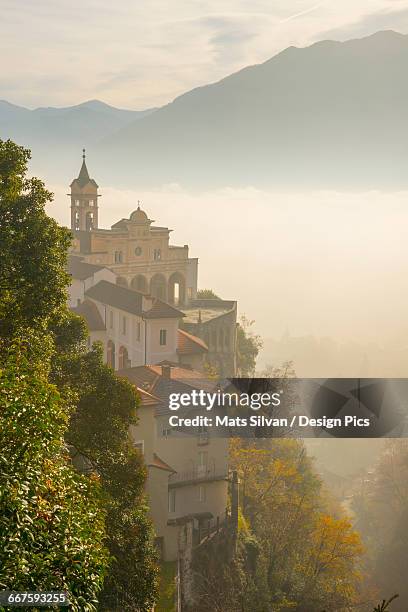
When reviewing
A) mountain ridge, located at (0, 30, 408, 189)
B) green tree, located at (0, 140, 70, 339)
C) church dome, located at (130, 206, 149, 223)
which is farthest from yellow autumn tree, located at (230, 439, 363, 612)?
mountain ridge, located at (0, 30, 408, 189)

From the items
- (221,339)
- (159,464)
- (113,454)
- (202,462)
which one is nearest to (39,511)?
(113,454)

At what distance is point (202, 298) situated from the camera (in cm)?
4881

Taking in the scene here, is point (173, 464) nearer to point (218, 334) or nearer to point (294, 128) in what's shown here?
point (218, 334)

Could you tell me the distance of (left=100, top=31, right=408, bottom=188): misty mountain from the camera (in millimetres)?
113438

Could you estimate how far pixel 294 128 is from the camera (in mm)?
130125

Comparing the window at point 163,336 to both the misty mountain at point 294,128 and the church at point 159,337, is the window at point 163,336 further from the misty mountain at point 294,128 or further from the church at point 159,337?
the misty mountain at point 294,128

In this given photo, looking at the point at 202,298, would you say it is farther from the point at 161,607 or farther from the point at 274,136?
the point at 274,136

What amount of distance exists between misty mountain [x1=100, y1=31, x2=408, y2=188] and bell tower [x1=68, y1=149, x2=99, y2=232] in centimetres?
5890

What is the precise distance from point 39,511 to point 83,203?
40259mm

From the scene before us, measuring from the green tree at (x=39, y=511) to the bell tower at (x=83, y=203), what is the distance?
38274mm

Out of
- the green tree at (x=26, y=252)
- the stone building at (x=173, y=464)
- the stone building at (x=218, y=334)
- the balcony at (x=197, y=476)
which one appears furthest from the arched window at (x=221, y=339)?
the green tree at (x=26, y=252)

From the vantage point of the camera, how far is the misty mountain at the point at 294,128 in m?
113

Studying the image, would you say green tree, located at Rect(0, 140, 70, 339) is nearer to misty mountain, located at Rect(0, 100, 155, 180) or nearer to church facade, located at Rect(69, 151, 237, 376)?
church facade, located at Rect(69, 151, 237, 376)

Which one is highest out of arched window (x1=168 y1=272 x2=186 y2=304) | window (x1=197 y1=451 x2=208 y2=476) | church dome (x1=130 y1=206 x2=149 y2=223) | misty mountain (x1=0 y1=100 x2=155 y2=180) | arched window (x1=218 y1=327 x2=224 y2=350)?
misty mountain (x1=0 y1=100 x2=155 y2=180)
